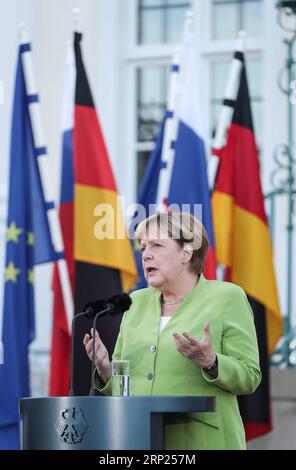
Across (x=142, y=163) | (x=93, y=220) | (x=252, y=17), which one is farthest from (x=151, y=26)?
(x=93, y=220)

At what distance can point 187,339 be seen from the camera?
3.45 m

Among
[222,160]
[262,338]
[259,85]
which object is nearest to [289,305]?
[262,338]

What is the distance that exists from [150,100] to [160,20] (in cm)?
62

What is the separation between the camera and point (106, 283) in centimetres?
674

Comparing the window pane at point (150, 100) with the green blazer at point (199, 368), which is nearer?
the green blazer at point (199, 368)

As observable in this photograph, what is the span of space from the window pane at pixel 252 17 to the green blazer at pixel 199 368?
5024mm

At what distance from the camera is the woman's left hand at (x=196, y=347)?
3.45 metres

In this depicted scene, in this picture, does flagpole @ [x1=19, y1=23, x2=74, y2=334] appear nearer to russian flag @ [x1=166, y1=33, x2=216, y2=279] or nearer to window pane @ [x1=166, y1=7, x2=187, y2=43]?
russian flag @ [x1=166, y1=33, x2=216, y2=279]

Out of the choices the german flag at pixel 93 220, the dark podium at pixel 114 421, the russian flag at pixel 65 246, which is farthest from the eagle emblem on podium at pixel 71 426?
the russian flag at pixel 65 246

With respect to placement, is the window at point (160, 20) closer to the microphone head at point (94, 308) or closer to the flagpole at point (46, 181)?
the flagpole at point (46, 181)

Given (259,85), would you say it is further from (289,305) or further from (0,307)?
(0,307)

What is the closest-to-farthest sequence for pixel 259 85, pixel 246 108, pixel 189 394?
pixel 189 394 < pixel 246 108 < pixel 259 85

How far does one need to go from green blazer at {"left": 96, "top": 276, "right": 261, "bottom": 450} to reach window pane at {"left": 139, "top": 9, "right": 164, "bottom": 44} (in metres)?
5.25

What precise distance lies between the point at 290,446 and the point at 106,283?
4.74ft
